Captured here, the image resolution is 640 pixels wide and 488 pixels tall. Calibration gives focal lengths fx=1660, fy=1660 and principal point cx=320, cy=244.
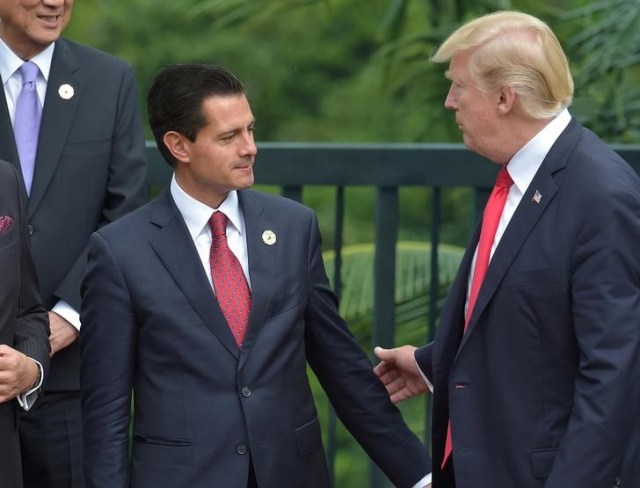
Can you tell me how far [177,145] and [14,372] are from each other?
670mm

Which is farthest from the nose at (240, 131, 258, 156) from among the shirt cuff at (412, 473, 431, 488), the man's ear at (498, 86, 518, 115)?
the shirt cuff at (412, 473, 431, 488)

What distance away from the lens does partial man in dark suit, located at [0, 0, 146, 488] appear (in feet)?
14.3

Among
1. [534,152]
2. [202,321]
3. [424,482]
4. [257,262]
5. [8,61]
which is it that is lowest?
[424,482]

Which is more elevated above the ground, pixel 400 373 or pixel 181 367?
pixel 181 367

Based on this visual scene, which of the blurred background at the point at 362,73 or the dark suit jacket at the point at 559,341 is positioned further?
the blurred background at the point at 362,73

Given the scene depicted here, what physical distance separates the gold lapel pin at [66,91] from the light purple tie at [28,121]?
64 millimetres

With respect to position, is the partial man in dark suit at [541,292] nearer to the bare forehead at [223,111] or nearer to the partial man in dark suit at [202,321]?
the partial man in dark suit at [202,321]

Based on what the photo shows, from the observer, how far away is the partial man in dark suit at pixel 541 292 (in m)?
3.41

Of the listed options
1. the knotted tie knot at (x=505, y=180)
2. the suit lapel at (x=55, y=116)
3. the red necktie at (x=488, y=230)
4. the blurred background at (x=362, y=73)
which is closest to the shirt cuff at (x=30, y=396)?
the suit lapel at (x=55, y=116)

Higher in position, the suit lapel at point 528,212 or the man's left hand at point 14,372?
the suit lapel at point 528,212

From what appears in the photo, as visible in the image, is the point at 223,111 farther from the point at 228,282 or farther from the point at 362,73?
the point at 362,73

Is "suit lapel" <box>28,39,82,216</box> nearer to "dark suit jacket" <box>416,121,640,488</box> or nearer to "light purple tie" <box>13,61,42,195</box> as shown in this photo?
"light purple tie" <box>13,61,42,195</box>

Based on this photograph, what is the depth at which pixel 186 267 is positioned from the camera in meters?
3.89

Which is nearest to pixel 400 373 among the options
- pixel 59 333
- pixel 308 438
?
pixel 308 438
